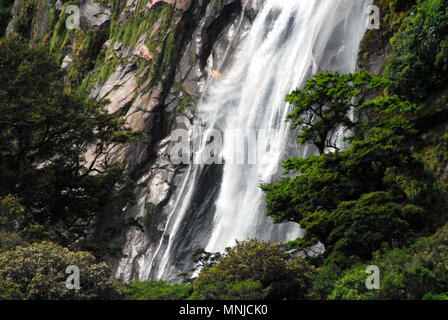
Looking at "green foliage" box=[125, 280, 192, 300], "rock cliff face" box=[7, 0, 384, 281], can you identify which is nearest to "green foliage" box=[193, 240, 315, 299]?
"green foliage" box=[125, 280, 192, 300]

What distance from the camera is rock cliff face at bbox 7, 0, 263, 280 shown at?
3297cm

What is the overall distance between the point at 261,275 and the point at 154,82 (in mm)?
27229

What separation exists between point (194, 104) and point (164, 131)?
2.81m

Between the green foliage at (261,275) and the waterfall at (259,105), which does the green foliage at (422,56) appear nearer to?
the waterfall at (259,105)

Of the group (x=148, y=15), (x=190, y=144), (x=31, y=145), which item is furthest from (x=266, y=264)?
(x=148, y=15)

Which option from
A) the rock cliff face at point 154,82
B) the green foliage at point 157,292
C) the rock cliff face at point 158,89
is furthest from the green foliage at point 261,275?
the rock cliff face at point 154,82

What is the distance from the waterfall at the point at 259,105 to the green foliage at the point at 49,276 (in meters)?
12.4

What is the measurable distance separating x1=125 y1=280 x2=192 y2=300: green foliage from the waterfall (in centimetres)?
1133

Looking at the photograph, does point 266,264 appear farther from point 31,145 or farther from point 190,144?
point 190,144

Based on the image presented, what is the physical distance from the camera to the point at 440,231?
11320mm

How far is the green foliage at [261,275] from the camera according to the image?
10867 millimetres

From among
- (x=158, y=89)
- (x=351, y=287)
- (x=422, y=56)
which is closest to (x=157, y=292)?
(x=351, y=287)

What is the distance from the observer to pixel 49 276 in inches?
469

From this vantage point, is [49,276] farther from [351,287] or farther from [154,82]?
[154,82]
